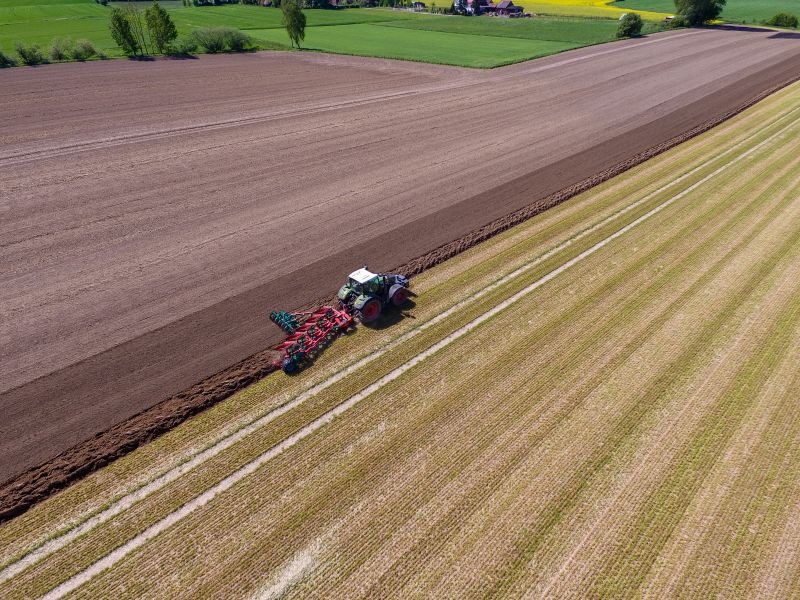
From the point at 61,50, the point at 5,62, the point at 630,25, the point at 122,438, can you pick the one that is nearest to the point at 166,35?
the point at 61,50

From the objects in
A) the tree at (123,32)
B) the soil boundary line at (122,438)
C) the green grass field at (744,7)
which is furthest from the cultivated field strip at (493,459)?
the green grass field at (744,7)

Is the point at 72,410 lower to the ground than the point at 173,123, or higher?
lower

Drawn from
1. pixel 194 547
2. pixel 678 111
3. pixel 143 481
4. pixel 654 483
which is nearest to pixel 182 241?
pixel 143 481

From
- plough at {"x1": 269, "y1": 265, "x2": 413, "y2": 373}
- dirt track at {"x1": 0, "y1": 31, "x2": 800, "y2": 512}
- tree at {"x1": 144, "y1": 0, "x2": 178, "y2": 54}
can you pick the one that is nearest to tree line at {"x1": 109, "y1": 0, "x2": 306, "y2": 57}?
tree at {"x1": 144, "y1": 0, "x2": 178, "y2": 54}

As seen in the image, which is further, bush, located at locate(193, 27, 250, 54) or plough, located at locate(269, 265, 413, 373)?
bush, located at locate(193, 27, 250, 54)

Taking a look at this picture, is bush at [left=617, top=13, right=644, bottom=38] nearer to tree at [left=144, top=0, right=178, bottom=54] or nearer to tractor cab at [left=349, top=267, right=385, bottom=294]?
tree at [left=144, top=0, right=178, bottom=54]

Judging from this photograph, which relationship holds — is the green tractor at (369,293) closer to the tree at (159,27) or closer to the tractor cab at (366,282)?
the tractor cab at (366,282)

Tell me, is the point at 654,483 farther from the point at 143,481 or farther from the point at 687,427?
the point at 143,481
